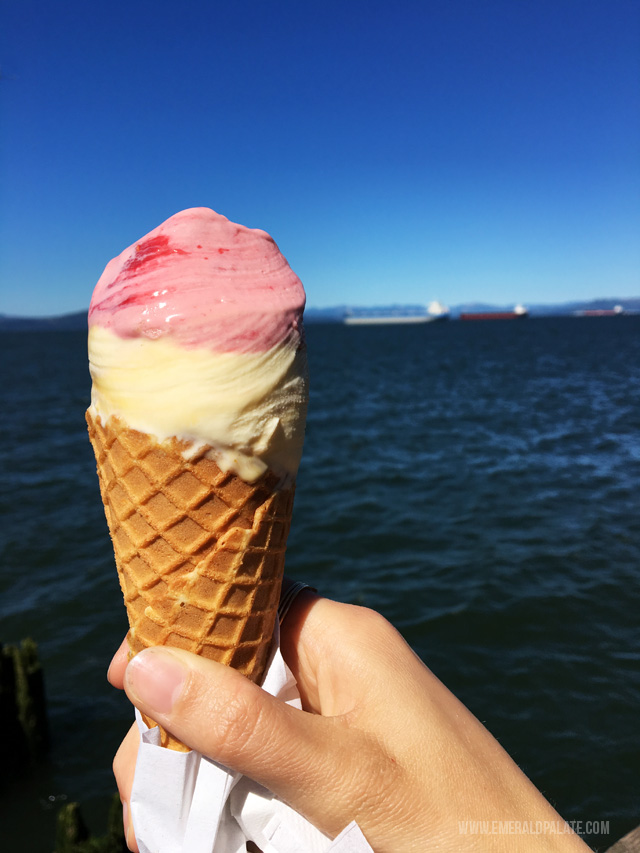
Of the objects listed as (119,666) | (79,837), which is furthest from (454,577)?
(119,666)

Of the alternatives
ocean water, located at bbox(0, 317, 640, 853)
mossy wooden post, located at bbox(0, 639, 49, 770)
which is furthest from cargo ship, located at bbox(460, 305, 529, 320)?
mossy wooden post, located at bbox(0, 639, 49, 770)

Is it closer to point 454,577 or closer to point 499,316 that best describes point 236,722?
point 454,577

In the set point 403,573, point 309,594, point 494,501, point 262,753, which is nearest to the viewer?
point 262,753

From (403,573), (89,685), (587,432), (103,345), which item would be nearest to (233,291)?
(103,345)

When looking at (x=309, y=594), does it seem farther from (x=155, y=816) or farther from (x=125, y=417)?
(x=125, y=417)

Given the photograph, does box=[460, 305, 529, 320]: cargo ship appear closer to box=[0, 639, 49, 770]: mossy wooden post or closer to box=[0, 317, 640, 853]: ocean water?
box=[0, 317, 640, 853]: ocean water

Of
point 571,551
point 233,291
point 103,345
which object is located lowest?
point 571,551

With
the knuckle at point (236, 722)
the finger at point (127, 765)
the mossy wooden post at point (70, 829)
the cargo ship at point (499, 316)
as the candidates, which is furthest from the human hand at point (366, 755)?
the cargo ship at point (499, 316)
